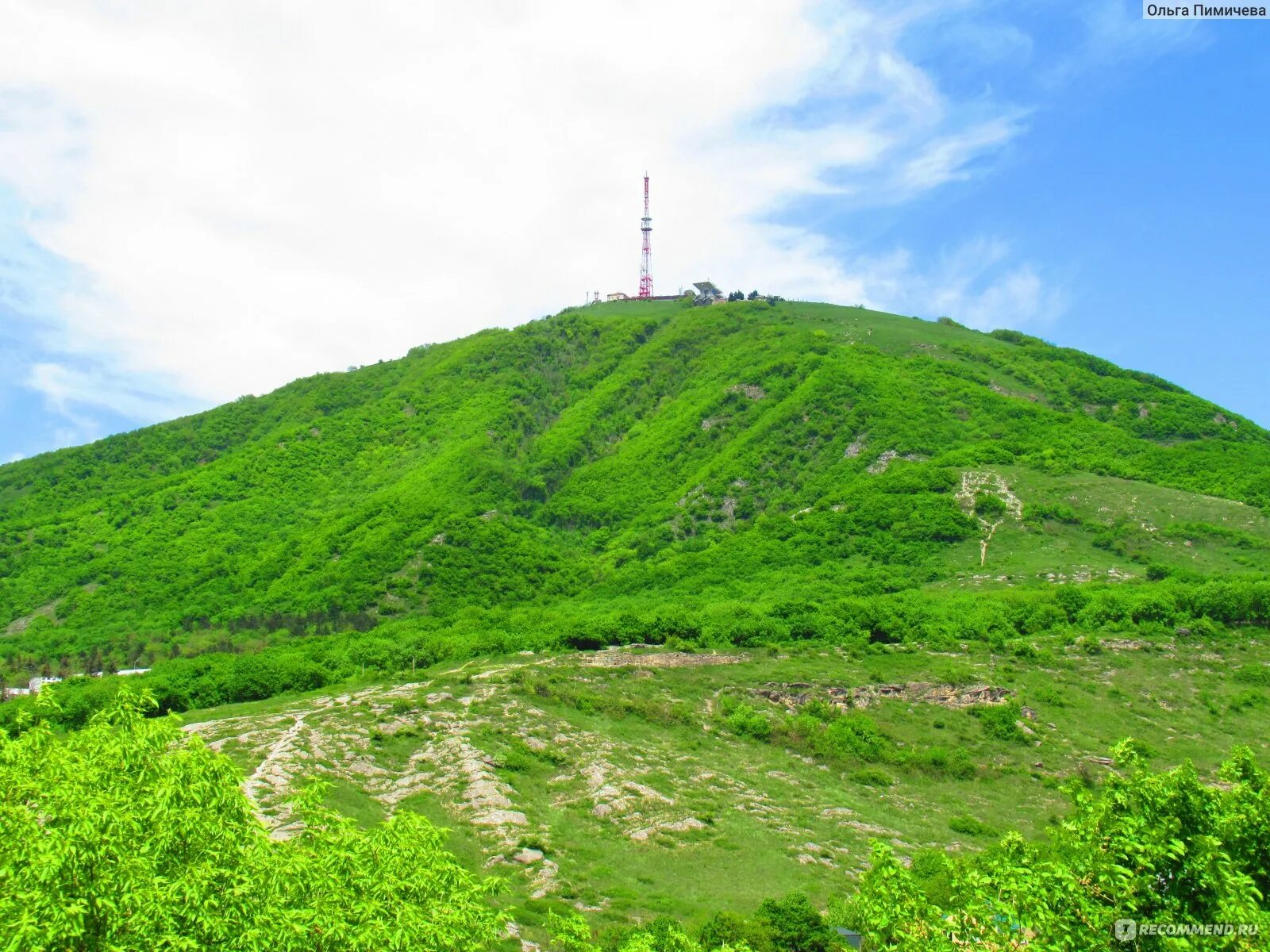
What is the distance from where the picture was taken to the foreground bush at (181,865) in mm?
14023

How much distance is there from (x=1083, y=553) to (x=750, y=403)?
63.3 m

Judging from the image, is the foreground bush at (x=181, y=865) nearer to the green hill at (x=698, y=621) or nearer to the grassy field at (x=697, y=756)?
the green hill at (x=698, y=621)

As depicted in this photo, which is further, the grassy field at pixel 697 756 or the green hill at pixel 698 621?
the grassy field at pixel 697 756

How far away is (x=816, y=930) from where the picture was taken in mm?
33469

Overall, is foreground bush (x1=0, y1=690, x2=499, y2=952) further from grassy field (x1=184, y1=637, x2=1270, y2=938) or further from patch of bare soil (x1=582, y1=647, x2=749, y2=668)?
patch of bare soil (x1=582, y1=647, x2=749, y2=668)

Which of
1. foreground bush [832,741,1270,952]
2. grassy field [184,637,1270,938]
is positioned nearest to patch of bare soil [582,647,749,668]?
grassy field [184,637,1270,938]

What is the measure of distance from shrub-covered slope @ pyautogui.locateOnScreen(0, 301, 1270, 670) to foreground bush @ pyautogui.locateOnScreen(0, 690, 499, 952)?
278ft

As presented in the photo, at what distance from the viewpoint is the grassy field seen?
40719mm

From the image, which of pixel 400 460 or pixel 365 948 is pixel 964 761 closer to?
pixel 365 948

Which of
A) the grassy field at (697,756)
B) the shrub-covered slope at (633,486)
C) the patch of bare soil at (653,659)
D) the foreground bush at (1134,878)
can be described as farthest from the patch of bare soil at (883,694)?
the foreground bush at (1134,878)

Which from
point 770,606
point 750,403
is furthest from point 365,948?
point 750,403

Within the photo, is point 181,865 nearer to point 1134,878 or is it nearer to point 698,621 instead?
point 1134,878

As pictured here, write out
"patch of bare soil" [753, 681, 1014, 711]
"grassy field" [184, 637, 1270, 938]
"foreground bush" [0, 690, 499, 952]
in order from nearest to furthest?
"foreground bush" [0, 690, 499, 952], "grassy field" [184, 637, 1270, 938], "patch of bare soil" [753, 681, 1014, 711]

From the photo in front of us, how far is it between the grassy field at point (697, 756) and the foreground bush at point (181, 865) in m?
16.8
